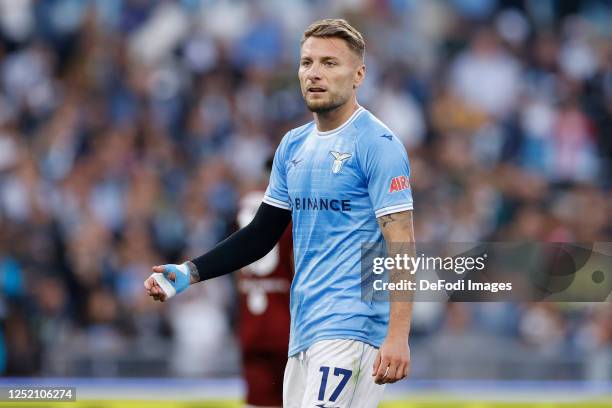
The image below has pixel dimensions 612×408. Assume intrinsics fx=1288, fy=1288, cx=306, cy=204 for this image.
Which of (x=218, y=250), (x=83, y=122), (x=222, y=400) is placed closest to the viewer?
(x=218, y=250)

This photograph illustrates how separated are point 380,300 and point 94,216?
898cm

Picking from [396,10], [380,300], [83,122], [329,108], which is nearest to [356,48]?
[329,108]

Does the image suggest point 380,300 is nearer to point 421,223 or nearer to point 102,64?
point 421,223

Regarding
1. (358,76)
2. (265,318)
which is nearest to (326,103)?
(358,76)

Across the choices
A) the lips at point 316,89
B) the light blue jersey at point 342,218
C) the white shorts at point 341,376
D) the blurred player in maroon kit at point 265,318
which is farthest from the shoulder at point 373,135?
the blurred player in maroon kit at point 265,318

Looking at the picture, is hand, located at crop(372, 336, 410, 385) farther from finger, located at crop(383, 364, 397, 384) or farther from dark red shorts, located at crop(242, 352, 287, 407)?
dark red shorts, located at crop(242, 352, 287, 407)

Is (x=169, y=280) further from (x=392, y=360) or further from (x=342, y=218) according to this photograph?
(x=392, y=360)

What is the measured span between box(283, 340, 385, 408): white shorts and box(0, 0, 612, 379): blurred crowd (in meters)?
6.99

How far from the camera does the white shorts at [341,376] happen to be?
5.50 m

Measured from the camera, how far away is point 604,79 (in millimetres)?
16109

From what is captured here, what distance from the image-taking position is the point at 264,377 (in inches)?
343

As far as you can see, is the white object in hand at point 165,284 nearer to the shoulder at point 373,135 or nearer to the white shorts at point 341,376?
the white shorts at point 341,376

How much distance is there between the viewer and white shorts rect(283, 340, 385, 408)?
216 inches

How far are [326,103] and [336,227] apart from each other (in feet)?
1.81
